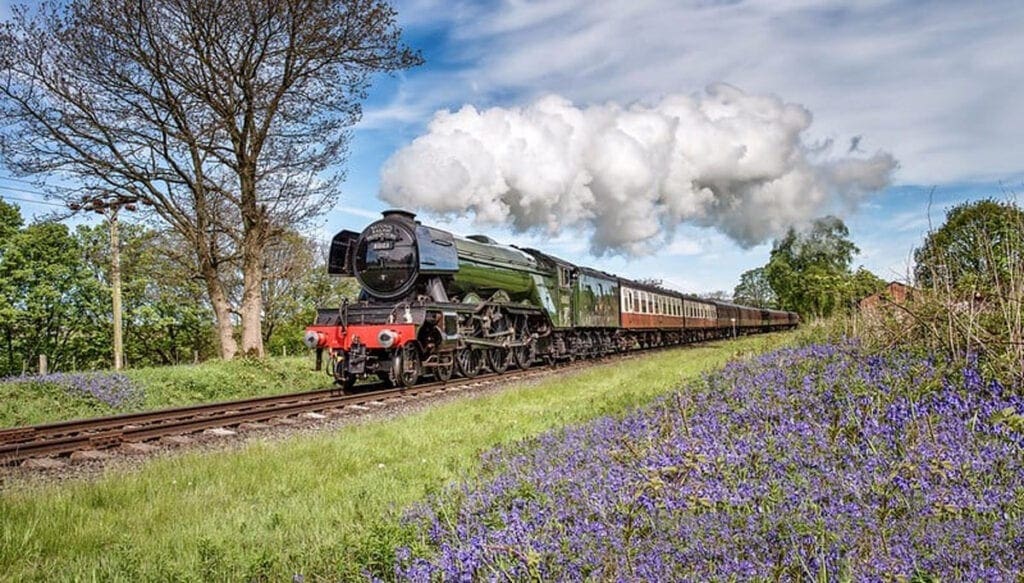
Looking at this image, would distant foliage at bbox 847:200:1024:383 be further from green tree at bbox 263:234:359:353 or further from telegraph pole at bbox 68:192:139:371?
green tree at bbox 263:234:359:353

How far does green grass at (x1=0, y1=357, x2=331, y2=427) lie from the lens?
41.6 ft

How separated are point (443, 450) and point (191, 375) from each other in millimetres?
10881

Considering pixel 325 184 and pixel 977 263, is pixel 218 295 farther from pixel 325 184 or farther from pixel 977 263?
pixel 977 263

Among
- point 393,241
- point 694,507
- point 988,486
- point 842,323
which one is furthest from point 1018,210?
point 393,241

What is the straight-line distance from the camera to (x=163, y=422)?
10320mm

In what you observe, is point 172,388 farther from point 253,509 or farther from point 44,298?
point 44,298

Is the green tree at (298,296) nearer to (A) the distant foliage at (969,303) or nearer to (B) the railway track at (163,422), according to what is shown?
(B) the railway track at (163,422)

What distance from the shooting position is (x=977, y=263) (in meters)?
8.00

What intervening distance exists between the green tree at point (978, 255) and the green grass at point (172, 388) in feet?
45.7

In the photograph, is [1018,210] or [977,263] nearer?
[1018,210]

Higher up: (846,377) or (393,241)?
(393,241)

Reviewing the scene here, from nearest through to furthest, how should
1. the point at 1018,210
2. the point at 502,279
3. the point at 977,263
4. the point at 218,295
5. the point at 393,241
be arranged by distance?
the point at 1018,210
the point at 977,263
the point at 393,241
the point at 502,279
the point at 218,295

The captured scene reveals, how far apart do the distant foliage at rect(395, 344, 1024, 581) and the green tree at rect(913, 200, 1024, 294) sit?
157 centimetres

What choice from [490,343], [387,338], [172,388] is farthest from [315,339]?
[490,343]
